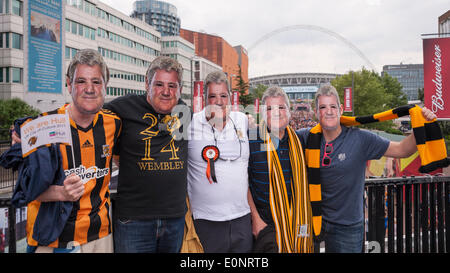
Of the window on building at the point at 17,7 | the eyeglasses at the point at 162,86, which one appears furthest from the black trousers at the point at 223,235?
the window on building at the point at 17,7

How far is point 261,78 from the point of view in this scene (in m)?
152

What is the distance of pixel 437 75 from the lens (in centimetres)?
842

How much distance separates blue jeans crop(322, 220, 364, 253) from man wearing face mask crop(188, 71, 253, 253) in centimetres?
83

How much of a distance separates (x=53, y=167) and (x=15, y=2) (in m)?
32.4

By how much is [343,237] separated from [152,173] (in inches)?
78.9

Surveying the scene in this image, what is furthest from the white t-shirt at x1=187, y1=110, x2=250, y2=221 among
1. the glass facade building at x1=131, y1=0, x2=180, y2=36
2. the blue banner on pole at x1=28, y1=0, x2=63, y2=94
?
the glass facade building at x1=131, y1=0, x2=180, y2=36

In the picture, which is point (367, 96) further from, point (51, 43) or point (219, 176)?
point (219, 176)

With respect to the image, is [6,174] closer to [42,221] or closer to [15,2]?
[42,221]

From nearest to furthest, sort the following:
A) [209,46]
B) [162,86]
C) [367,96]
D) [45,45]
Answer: [162,86] < [45,45] < [367,96] < [209,46]

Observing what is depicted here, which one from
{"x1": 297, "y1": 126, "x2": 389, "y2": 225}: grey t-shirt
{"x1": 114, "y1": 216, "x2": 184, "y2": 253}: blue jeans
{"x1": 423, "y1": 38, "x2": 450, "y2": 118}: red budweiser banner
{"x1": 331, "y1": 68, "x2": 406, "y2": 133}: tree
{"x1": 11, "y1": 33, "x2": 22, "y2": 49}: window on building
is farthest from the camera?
{"x1": 331, "y1": 68, "x2": 406, "y2": 133}: tree

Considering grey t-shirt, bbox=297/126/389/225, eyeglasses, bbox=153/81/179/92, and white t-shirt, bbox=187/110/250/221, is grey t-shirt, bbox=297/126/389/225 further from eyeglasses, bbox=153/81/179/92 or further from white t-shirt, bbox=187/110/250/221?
eyeglasses, bbox=153/81/179/92

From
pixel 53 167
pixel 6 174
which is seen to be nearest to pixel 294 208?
pixel 53 167

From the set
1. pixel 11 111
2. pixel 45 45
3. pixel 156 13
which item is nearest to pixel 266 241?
pixel 11 111

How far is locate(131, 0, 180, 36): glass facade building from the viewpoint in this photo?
13175 cm
